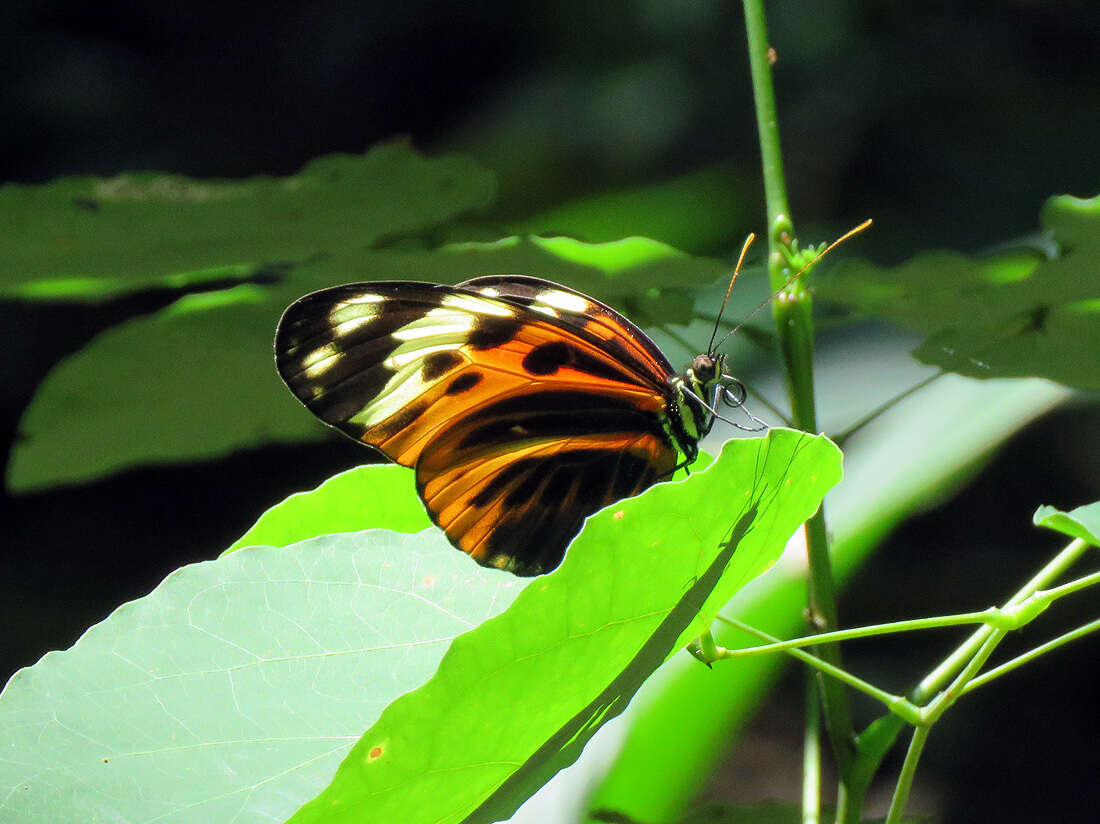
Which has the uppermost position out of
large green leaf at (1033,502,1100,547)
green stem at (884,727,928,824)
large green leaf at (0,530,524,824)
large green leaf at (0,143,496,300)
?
large green leaf at (0,143,496,300)

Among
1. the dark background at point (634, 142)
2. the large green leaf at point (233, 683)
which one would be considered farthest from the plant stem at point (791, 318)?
the dark background at point (634, 142)

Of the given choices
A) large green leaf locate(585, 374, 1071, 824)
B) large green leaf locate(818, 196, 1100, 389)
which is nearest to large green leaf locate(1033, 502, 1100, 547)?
large green leaf locate(818, 196, 1100, 389)

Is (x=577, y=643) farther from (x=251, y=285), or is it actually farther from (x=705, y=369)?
(x=251, y=285)

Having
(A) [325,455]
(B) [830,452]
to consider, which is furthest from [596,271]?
(A) [325,455]

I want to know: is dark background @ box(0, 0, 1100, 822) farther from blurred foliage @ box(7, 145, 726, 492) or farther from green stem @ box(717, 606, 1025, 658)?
green stem @ box(717, 606, 1025, 658)

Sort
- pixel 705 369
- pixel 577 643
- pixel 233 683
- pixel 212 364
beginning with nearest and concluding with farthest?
pixel 577 643, pixel 233 683, pixel 705 369, pixel 212 364

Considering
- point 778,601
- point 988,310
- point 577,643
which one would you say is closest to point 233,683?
point 577,643

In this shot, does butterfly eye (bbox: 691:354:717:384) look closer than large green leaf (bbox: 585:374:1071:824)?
Yes

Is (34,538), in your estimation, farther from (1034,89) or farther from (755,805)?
(1034,89)
